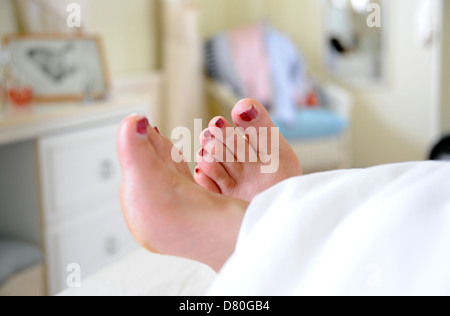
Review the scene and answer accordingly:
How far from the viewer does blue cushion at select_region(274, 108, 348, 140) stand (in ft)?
10.1

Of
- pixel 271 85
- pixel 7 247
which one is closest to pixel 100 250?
pixel 7 247

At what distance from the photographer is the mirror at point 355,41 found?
3580mm

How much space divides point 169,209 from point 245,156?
270 millimetres

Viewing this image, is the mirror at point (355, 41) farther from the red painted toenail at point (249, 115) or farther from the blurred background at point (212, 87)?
the red painted toenail at point (249, 115)

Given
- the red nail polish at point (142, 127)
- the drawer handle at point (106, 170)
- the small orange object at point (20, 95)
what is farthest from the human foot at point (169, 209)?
the small orange object at point (20, 95)

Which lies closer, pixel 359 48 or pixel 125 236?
pixel 125 236

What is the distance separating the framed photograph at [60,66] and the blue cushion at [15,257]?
0.53 m

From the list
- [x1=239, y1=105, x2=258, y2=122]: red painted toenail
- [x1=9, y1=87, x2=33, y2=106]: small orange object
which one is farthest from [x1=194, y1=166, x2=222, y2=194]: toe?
[x1=9, y1=87, x2=33, y2=106]: small orange object

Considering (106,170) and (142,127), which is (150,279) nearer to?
(142,127)

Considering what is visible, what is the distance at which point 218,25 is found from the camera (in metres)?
3.74

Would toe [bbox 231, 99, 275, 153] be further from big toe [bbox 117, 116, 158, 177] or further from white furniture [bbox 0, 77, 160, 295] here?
white furniture [bbox 0, 77, 160, 295]
